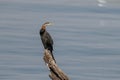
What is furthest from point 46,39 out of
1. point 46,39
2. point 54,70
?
point 54,70

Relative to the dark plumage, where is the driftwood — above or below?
below

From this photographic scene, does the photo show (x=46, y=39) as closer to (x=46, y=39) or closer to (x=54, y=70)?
(x=46, y=39)

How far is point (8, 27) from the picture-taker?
5944 cm

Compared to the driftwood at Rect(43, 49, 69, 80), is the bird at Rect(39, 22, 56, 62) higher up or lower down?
higher up

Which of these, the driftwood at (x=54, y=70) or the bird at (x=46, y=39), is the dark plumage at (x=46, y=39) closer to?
the bird at (x=46, y=39)

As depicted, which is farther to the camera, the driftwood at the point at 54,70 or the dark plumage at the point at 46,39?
the dark plumage at the point at 46,39

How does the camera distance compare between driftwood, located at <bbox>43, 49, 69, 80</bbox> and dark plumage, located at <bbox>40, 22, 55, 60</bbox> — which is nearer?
driftwood, located at <bbox>43, 49, 69, 80</bbox>

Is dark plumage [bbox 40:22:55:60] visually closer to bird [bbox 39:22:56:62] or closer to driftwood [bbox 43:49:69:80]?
bird [bbox 39:22:56:62]

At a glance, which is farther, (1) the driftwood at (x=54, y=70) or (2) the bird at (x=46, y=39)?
(2) the bird at (x=46, y=39)

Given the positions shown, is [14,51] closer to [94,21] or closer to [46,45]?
[94,21]

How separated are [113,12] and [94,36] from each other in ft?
30.0

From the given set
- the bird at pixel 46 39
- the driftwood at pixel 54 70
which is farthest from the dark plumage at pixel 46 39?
the driftwood at pixel 54 70

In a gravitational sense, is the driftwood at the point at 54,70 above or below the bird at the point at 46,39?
below

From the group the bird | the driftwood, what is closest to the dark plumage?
the bird
